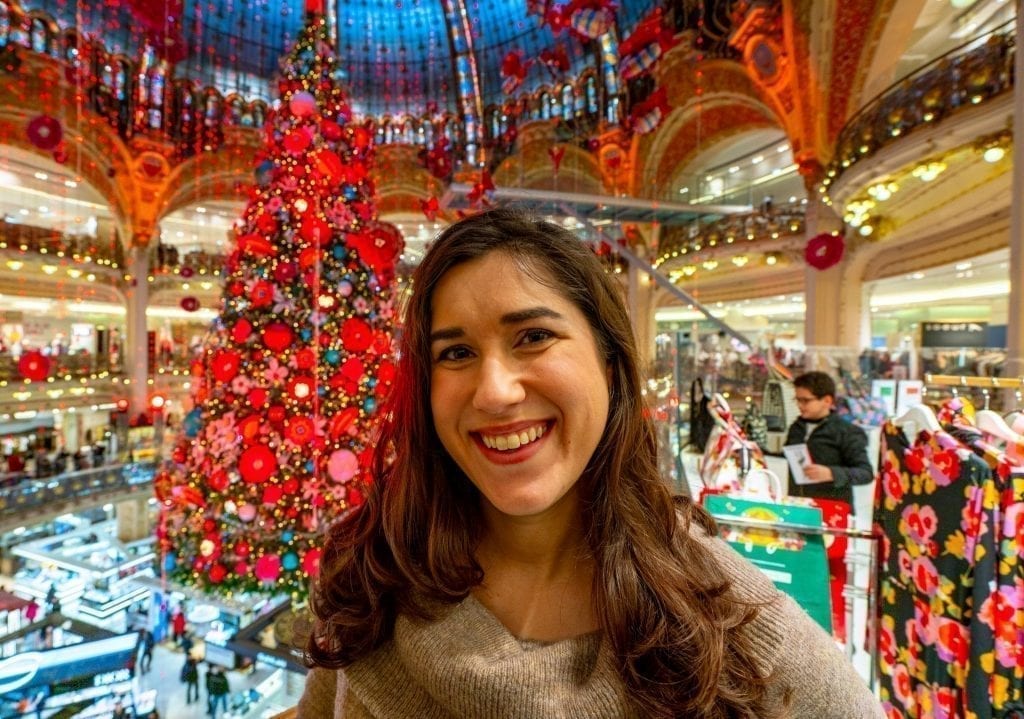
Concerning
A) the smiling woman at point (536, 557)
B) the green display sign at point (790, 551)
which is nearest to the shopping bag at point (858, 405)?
the green display sign at point (790, 551)

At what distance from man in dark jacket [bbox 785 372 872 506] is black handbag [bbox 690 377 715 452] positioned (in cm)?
134

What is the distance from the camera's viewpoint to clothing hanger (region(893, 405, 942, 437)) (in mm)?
1731

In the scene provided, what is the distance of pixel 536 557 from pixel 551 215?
97 cm

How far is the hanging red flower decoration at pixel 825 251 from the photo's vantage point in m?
6.18

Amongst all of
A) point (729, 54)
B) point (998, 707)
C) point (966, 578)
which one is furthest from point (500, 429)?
point (729, 54)

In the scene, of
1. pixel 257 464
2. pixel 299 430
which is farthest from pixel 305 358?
pixel 257 464

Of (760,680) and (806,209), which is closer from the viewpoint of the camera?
(760,680)

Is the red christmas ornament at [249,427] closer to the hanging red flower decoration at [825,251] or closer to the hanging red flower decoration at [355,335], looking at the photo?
the hanging red flower decoration at [355,335]

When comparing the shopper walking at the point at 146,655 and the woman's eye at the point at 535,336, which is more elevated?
the woman's eye at the point at 535,336

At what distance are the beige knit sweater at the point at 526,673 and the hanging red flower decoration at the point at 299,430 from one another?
9.15 feet

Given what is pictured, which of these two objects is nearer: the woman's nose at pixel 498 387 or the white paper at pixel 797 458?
the woman's nose at pixel 498 387

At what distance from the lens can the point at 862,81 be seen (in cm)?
743

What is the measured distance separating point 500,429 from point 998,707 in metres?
1.83

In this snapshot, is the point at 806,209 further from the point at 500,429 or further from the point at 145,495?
the point at 145,495
